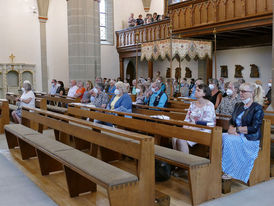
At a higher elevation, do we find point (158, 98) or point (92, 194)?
point (158, 98)

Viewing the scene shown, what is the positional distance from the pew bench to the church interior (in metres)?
0.01

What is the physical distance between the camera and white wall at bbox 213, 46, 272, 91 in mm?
13018

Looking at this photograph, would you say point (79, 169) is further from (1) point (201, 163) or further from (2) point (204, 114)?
(2) point (204, 114)

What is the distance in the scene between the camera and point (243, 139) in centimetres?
388

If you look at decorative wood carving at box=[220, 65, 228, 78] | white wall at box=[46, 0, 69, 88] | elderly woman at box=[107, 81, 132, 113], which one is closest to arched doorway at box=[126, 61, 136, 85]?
white wall at box=[46, 0, 69, 88]

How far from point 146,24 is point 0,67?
8132mm

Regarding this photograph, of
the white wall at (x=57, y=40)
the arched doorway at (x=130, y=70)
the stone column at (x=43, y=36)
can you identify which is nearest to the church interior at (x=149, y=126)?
the stone column at (x=43, y=36)

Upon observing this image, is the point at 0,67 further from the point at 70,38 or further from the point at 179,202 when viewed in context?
the point at 179,202

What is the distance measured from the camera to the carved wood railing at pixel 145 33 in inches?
595

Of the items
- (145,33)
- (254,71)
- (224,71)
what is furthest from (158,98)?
(145,33)

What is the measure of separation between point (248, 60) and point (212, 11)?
12.8 ft

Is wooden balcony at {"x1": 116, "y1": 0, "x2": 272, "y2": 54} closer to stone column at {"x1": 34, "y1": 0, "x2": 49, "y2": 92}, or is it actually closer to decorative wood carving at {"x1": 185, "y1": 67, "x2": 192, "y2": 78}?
decorative wood carving at {"x1": 185, "y1": 67, "x2": 192, "y2": 78}

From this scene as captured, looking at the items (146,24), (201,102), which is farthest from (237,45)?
(201,102)

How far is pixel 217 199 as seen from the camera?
11.5 feet
